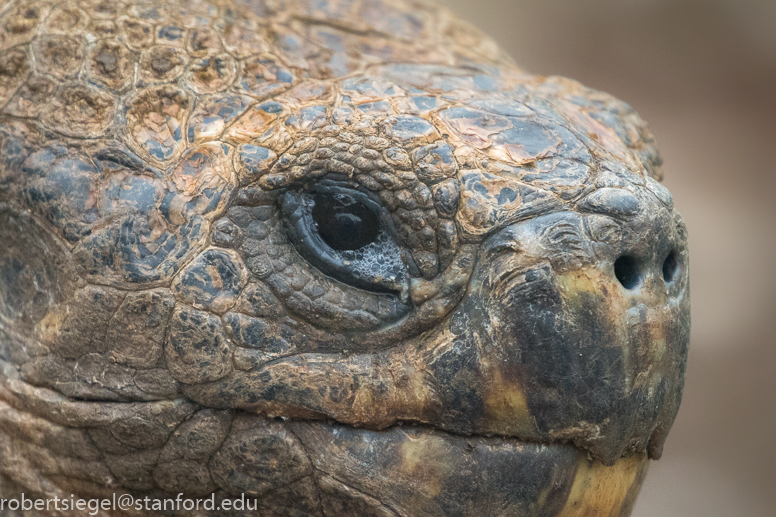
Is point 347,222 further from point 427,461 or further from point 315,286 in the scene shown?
point 427,461

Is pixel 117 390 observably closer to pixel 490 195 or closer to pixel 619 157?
pixel 490 195

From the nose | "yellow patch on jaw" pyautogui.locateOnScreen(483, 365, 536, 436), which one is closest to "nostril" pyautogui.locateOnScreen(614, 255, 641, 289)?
the nose

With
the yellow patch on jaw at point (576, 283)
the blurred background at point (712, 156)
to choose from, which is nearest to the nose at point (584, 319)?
the yellow patch on jaw at point (576, 283)

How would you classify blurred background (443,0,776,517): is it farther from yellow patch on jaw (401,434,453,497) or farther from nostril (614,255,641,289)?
yellow patch on jaw (401,434,453,497)

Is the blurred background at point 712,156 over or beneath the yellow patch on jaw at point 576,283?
over

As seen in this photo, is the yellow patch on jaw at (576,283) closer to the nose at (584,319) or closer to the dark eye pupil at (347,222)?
the nose at (584,319)

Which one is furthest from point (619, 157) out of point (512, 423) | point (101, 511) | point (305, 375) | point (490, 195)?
point (101, 511)

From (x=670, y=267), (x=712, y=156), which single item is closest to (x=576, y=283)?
(x=670, y=267)
